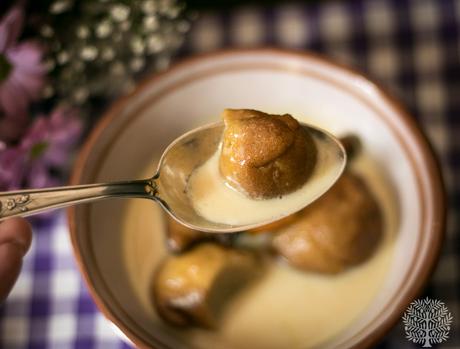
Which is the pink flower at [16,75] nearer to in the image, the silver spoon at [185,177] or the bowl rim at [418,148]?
the bowl rim at [418,148]

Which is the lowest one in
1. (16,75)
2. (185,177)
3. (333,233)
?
(333,233)

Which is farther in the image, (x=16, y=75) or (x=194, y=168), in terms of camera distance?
(x=16, y=75)

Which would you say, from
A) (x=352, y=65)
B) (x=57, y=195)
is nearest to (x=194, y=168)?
(x=57, y=195)

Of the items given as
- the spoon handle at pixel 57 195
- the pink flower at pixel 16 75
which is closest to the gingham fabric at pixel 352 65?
the pink flower at pixel 16 75

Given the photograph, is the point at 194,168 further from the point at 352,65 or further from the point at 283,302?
the point at 352,65

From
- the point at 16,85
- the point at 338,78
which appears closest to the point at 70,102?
the point at 16,85
